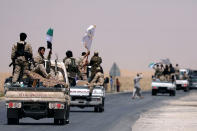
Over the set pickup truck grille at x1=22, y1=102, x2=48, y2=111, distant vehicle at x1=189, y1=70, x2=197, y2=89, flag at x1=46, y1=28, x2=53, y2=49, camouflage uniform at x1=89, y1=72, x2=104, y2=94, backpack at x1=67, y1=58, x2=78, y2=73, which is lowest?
pickup truck grille at x1=22, y1=102, x2=48, y2=111

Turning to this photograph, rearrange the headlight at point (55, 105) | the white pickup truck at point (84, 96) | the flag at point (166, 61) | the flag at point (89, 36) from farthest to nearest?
1. the flag at point (166, 61)
2. the flag at point (89, 36)
3. the white pickup truck at point (84, 96)
4. the headlight at point (55, 105)

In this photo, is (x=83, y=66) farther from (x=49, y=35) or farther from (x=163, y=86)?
(x=163, y=86)

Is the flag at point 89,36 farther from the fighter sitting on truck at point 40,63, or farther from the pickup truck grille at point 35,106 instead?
the pickup truck grille at point 35,106

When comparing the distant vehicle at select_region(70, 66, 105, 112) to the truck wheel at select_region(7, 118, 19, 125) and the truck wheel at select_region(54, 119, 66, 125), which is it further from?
the truck wheel at select_region(7, 118, 19, 125)

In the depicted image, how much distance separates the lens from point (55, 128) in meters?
21.3

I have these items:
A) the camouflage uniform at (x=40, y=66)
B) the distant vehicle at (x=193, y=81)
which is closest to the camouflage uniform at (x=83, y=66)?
the camouflage uniform at (x=40, y=66)

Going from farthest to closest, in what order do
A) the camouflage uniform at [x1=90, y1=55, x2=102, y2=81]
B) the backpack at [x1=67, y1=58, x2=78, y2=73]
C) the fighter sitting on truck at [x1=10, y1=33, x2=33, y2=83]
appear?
the camouflage uniform at [x1=90, y1=55, x2=102, y2=81] < the backpack at [x1=67, y1=58, x2=78, y2=73] < the fighter sitting on truck at [x1=10, y1=33, x2=33, y2=83]

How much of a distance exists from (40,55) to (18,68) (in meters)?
0.88

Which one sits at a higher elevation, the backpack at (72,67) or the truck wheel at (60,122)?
the backpack at (72,67)

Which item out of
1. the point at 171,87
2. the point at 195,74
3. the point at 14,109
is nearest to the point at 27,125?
the point at 14,109

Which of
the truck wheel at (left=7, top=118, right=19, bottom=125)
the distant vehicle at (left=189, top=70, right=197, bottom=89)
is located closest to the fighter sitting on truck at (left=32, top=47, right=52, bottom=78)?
the truck wheel at (left=7, top=118, right=19, bottom=125)

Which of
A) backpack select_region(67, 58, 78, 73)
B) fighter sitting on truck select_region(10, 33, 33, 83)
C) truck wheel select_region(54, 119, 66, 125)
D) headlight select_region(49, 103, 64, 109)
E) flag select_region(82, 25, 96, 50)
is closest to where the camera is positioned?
headlight select_region(49, 103, 64, 109)

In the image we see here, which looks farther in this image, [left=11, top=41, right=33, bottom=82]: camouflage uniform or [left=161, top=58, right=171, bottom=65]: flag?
[left=161, top=58, right=171, bottom=65]: flag

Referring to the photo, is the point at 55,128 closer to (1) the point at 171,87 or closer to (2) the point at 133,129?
(2) the point at 133,129
